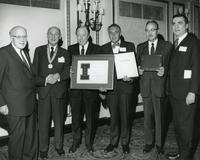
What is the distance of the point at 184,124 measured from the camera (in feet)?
9.40

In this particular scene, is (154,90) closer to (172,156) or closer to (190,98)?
(190,98)

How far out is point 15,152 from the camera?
2.74 m

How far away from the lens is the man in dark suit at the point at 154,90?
10.8 ft

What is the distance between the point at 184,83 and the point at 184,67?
163 millimetres

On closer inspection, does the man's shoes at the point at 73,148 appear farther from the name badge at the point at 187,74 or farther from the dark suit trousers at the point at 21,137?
the name badge at the point at 187,74

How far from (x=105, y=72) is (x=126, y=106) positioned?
0.48m

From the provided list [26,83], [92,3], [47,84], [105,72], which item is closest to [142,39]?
[92,3]

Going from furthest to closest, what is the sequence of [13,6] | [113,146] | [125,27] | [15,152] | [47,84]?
[125,27]
[13,6]
[113,146]
[47,84]
[15,152]

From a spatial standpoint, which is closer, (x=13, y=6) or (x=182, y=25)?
(x=182, y=25)

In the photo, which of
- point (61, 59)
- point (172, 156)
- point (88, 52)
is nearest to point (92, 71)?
point (88, 52)

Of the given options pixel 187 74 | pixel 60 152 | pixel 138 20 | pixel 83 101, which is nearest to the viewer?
pixel 187 74

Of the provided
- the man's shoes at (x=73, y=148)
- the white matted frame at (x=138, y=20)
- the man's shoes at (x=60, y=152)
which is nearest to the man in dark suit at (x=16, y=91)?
the man's shoes at (x=60, y=152)

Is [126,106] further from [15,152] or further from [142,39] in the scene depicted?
[142,39]

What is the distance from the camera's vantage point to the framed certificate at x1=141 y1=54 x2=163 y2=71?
317cm
